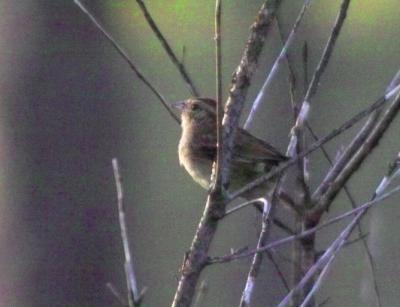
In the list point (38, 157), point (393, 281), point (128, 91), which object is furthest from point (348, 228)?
point (393, 281)

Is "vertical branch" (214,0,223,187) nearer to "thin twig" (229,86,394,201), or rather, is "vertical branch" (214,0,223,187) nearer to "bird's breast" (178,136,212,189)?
"thin twig" (229,86,394,201)

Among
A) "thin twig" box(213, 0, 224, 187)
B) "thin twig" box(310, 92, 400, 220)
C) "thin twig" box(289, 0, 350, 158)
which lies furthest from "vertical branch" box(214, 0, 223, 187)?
"thin twig" box(310, 92, 400, 220)

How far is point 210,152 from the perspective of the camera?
22.1 feet

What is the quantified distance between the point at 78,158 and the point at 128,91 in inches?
69.8

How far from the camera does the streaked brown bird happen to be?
603 cm

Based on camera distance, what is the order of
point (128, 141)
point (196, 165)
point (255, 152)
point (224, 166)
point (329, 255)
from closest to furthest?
point (224, 166)
point (329, 255)
point (255, 152)
point (196, 165)
point (128, 141)

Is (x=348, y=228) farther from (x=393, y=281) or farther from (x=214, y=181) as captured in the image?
(x=393, y=281)

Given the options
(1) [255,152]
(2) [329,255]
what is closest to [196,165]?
(1) [255,152]

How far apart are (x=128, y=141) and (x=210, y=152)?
213 inches

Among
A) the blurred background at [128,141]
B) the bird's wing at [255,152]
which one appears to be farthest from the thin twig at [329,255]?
the blurred background at [128,141]

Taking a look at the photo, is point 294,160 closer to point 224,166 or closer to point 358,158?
point 224,166

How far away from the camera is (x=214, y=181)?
12.1ft

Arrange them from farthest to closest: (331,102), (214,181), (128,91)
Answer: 1. (331,102)
2. (128,91)
3. (214,181)

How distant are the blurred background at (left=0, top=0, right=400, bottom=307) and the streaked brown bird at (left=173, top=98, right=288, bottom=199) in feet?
4.32
